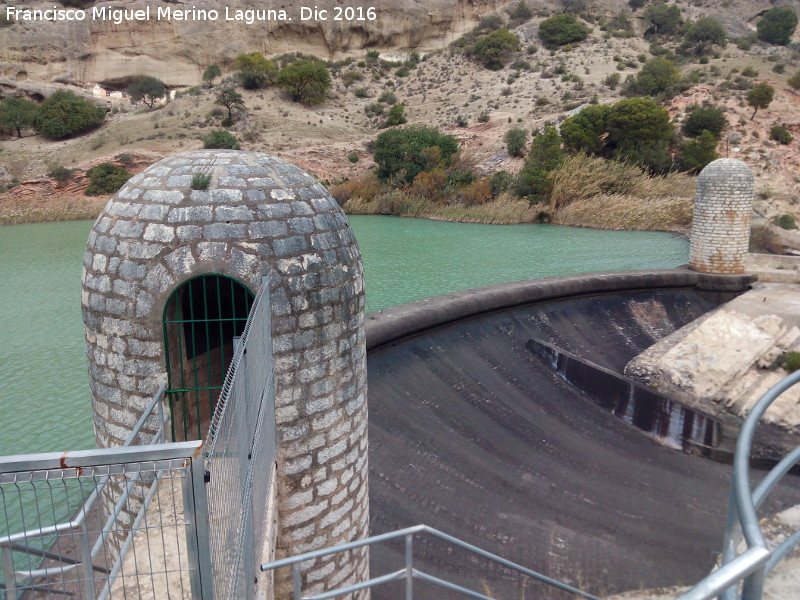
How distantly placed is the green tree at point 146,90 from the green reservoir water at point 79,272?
2129 cm

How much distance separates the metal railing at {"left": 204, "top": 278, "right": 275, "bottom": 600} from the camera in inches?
82.4

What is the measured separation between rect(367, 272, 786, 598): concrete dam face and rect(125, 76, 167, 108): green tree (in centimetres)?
3749

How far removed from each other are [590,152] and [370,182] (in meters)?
9.80

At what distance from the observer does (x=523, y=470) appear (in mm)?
8742

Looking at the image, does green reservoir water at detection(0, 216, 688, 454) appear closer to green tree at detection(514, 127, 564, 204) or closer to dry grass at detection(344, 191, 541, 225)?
dry grass at detection(344, 191, 541, 225)

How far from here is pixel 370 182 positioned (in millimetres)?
28344

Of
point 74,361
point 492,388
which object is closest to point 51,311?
point 74,361

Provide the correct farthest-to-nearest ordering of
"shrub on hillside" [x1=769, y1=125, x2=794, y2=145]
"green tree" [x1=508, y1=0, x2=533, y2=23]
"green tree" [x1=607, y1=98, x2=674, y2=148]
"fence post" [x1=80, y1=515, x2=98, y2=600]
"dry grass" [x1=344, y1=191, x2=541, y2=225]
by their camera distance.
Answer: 1. "green tree" [x1=508, y1=0, x2=533, y2=23]
2. "shrub on hillside" [x1=769, y1=125, x2=794, y2=145]
3. "green tree" [x1=607, y1=98, x2=674, y2=148]
4. "dry grass" [x1=344, y1=191, x2=541, y2=225]
5. "fence post" [x1=80, y1=515, x2=98, y2=600]

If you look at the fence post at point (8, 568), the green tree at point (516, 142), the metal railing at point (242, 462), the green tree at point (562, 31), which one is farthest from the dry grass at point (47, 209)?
the green tree at point (562, 31)

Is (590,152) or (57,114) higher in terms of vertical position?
(57,114)

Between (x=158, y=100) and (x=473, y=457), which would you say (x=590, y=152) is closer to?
(x=473, y=457)

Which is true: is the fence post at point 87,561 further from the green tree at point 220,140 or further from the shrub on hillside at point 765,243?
the green tree at point 220,140

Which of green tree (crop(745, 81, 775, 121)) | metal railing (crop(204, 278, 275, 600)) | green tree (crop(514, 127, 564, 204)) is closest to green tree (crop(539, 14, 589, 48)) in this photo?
green tree (crop(745, 81, 775, 121))

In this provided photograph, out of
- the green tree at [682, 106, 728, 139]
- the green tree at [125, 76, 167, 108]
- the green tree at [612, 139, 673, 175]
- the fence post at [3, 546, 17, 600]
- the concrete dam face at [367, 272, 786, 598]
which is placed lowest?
the concrete dam face at [367, 272, 786, 598]
